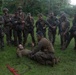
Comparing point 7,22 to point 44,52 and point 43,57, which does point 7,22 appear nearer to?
point 44,52

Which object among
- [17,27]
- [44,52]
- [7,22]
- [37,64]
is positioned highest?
[7,22]

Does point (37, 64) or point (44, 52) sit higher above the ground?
point (44, 52)

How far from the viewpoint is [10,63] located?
10117 mm

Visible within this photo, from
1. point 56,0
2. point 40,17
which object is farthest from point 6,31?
point 56,0

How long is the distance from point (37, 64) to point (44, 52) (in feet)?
2.02

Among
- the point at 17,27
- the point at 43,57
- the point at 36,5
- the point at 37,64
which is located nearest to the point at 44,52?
the point at 43,57

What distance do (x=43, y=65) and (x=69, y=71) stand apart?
120cm

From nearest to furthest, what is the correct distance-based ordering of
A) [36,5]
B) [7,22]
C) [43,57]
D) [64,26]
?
1. [43,57]
2. [7,22]
3. [64,26]
4. [36,5]

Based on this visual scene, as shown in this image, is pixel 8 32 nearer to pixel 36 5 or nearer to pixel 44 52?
pixel 44 52

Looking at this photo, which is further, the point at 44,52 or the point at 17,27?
the point at 17,27

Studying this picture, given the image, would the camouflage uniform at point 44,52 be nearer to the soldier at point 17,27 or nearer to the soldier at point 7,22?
the soldier at point 17,27

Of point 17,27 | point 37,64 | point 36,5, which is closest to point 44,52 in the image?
point 37,64

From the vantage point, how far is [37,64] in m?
10.1

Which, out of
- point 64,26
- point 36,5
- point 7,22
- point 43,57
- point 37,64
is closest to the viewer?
point 43,57
